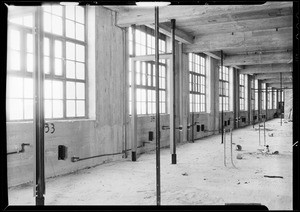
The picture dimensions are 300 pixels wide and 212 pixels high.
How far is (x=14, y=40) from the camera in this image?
5422mm

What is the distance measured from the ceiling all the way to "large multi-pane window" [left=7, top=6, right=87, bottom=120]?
1.55 metres

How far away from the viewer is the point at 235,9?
7168 millimetres

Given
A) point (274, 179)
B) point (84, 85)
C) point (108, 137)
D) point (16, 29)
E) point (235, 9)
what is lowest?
point (274, 179)

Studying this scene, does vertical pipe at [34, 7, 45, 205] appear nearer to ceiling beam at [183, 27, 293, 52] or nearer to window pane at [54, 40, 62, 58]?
window pane at [54, 40, 62, 58]

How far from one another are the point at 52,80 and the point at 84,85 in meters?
1.02

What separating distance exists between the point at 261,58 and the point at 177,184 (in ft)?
37.2

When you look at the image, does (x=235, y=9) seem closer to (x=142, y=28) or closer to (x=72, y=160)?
(x=142, y=28)

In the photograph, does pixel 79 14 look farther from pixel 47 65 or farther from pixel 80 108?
pixel 80 108

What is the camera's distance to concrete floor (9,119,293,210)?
14.9ft

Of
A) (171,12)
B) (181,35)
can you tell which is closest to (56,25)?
(171,12)

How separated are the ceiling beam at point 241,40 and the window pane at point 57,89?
6571 mm

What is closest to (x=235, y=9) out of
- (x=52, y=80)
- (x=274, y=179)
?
(x=274, y=179)

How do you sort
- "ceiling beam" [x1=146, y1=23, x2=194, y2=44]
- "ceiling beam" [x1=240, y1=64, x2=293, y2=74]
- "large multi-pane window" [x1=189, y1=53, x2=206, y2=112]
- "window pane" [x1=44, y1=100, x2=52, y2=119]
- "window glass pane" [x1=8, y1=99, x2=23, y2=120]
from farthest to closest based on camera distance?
1. "ceiling beam" [x1=240, y1=64, x2=293, y2=74]
2. "large multi-pane window" [x1=189, y1=53, x2=206, y2=112]
3. "ceiling beam" [x1=146, y1=23, x2=194, y2=44]
4. "window pane" [x1=44, y1=100, x2=52, y2=119]
5. "window glass pane" [x1=8, y1=99, x2=23, y2=120]

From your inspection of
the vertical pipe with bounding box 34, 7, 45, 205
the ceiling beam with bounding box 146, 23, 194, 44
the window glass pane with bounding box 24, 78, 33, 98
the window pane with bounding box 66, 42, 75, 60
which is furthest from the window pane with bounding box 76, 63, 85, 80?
the ceiling beam with bounding box 146, 23, 194, 44
